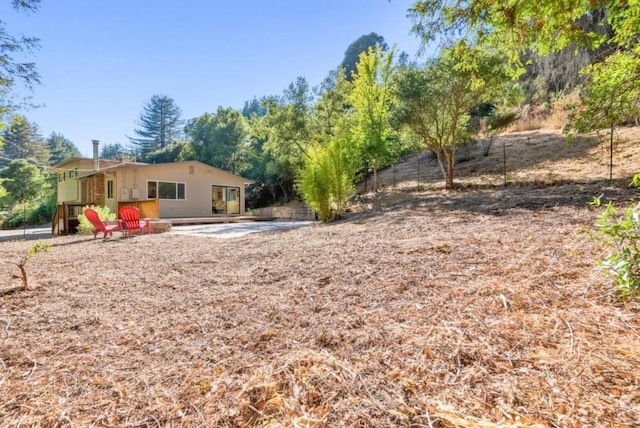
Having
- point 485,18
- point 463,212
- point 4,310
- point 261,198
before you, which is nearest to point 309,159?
point 463,212

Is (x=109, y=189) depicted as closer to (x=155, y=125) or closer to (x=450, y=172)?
(x=450, y=172)

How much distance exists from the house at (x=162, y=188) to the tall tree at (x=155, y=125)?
32209mm

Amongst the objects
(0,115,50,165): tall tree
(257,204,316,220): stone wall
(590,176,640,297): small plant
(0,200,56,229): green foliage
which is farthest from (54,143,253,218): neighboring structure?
(0,115,50,165): tall tree

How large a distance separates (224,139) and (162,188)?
1124cm

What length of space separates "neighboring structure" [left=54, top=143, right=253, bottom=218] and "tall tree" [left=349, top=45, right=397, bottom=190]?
294 inches

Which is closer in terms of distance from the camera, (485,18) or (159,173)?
(485,18)

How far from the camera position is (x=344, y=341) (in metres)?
1.74

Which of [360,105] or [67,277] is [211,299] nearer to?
[67,277]

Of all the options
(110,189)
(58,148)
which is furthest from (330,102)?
(58,148)

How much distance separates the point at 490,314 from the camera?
1806mm

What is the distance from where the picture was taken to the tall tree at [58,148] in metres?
60.2

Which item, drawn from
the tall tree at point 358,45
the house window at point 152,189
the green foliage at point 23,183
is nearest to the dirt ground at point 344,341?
the house window at point 152,189

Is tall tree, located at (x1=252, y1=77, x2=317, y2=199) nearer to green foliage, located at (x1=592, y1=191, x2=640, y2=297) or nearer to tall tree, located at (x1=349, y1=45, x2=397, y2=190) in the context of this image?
tall tree, located at (x1=349, y1=45, x2=397, y2=190)

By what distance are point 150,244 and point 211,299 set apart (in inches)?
164
